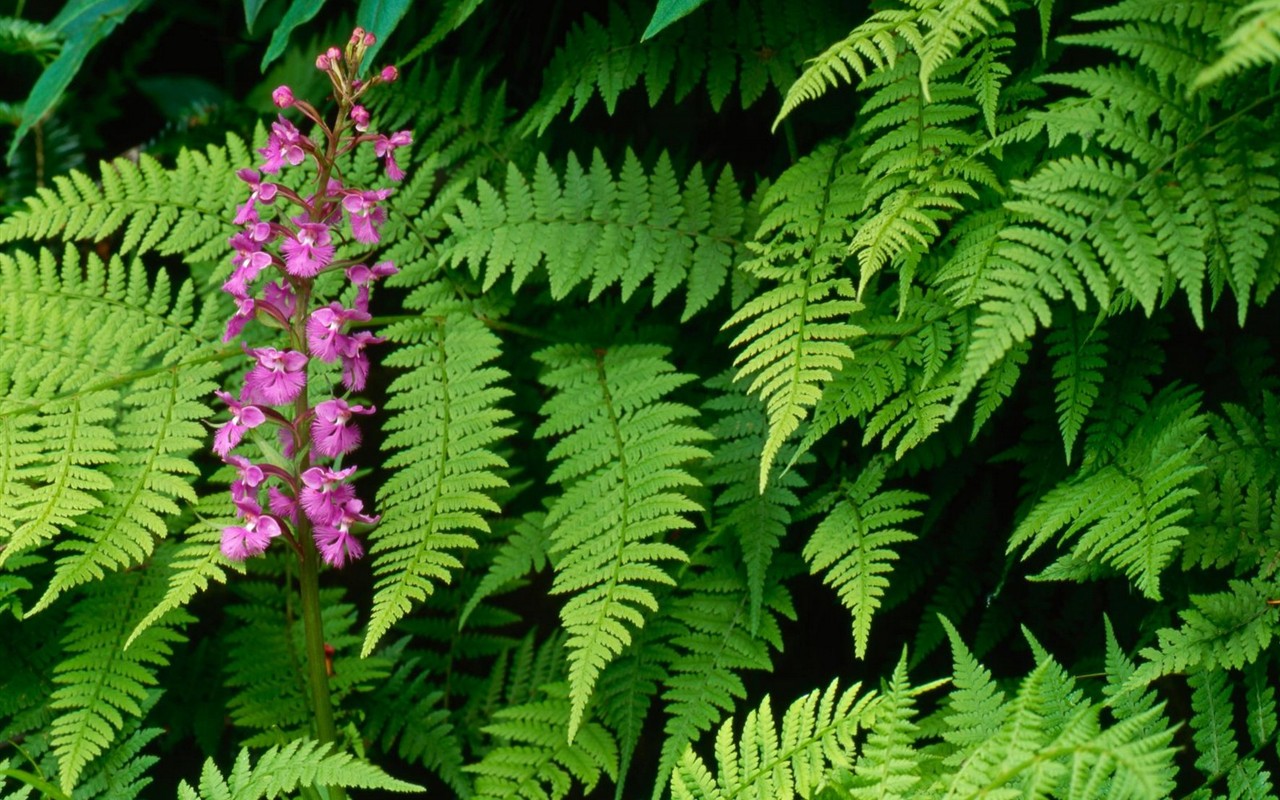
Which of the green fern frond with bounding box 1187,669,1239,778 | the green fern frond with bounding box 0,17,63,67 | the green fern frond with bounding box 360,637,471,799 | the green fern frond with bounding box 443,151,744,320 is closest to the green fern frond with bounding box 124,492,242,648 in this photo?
the green fern frond with bounding box 360,637,471,799

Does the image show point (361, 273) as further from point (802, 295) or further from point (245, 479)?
point (802, 295)

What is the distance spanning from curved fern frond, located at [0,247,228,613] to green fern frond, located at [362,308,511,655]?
1.31 feet

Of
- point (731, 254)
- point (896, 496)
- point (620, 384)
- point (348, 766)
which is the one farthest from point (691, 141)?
point (348, 766)

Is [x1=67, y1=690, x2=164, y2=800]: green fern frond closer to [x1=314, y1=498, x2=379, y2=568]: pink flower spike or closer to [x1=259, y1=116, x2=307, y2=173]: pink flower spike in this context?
[x1=314, y1=498, x2=379, y2=568]: pink flower spike

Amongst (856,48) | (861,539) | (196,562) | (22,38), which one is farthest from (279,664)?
(22,38)

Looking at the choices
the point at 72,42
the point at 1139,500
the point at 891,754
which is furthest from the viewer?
the point at 72,42

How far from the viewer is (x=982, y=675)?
5.89 ft

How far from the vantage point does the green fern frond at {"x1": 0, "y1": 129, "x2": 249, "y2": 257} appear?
2504 mm

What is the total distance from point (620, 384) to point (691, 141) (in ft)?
3.06

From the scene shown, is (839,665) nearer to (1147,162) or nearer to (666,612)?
(666,612)

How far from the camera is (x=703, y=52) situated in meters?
2.39

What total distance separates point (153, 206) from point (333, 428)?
96cm

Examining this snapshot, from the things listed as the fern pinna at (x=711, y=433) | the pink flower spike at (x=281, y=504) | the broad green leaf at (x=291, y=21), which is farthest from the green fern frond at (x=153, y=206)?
the pink flower spike at (x=281, y=504)

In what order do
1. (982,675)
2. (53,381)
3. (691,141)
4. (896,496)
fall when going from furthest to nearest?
1. (691,141)
2. (53,381)
3. (896,496)
4. (982,675)
